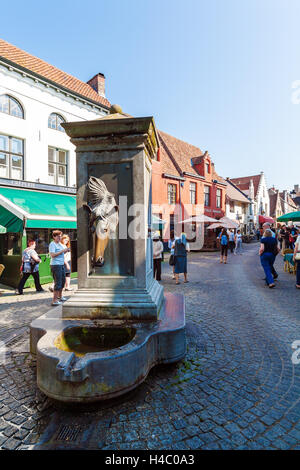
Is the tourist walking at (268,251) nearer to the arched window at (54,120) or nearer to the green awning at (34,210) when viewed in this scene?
the green awning at (34,210)

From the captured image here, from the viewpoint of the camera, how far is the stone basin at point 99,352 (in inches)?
85.5

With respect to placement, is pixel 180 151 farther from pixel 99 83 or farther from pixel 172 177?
pixel 99 83

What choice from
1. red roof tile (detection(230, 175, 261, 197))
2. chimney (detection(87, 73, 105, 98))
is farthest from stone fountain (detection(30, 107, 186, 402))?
red roof tile (detection(230, 175, 261, 197))

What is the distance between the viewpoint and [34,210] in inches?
376

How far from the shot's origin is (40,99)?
1155 cm

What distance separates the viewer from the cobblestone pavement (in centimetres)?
194

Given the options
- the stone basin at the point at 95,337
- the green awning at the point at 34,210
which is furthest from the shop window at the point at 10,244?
the stone basin at the point at 95,337

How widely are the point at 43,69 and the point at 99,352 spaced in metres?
15.2

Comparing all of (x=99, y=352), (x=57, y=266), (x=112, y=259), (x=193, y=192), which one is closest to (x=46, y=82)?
(x=57, y=266)

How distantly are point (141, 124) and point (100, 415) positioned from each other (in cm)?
322
